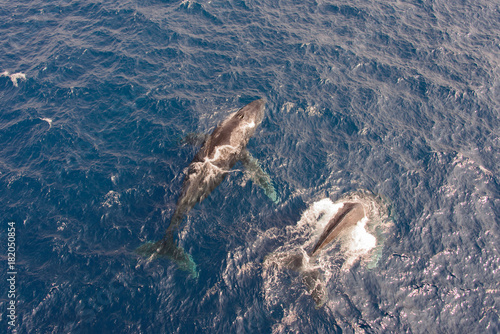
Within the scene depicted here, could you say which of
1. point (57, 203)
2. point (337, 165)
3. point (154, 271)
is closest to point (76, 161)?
point (57, 203)

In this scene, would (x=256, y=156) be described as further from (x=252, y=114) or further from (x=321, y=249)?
(x=321, y=249)

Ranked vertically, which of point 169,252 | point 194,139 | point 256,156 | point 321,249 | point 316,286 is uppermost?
point 194,139

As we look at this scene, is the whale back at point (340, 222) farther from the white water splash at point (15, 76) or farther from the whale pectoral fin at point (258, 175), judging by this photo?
the white water splash at point (15, 76)

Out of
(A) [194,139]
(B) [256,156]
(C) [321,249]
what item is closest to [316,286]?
(C) [321,249]

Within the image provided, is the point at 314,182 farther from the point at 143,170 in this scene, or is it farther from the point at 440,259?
the point at 143,170

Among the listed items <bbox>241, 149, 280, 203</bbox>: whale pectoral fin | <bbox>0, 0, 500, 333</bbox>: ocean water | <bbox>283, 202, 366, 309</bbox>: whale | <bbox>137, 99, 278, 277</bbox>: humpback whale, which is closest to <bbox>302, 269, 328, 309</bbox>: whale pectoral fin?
<bbox>283, 202, 366, 309</bbox>: whale

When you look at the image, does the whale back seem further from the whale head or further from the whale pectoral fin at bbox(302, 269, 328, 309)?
the whale head

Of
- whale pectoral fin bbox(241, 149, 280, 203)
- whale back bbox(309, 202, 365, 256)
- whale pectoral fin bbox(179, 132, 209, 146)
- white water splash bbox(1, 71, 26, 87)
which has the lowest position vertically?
whale back bbox(309, 202, 365, 256)
